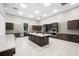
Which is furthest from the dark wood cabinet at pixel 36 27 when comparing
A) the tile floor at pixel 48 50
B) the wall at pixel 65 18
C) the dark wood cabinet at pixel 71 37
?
the tile floor at pixel 48 50

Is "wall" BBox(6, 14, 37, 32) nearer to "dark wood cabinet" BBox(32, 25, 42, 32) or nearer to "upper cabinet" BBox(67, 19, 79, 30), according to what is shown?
"dark wood cabinet" BBox(32, 25, 42, 32)

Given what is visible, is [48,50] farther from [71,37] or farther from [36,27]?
[36,27]

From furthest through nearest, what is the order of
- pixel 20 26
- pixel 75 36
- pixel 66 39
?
pixel 20 26 < pixel 66 39 < pixel 75 36

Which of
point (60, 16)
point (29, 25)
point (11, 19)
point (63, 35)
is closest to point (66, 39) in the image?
point (63, 35)

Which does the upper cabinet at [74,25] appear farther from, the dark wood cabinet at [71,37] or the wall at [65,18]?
the dark wood cabinet at [71,37]

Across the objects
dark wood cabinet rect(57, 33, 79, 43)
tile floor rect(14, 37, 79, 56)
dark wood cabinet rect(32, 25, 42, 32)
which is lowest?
tile floor rect(14, 37, 79, 56)

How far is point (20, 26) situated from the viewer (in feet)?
31.2

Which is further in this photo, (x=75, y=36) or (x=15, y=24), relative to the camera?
(x=15, y=24)

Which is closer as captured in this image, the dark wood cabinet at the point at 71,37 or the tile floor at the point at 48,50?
the tile floor at the point at 48,50

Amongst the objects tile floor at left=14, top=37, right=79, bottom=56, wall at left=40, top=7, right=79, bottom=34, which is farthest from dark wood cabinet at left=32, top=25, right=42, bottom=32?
tile floor at left=14, top=37, right=79, bottom=56

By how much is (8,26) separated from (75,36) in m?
7.91

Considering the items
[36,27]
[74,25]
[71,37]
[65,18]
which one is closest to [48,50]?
[71,37]

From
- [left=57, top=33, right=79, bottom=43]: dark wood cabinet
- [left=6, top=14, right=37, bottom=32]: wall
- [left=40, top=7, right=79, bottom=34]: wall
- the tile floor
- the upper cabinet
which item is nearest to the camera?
the tile floor

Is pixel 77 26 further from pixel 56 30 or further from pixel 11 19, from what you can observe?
pixel 11 19
